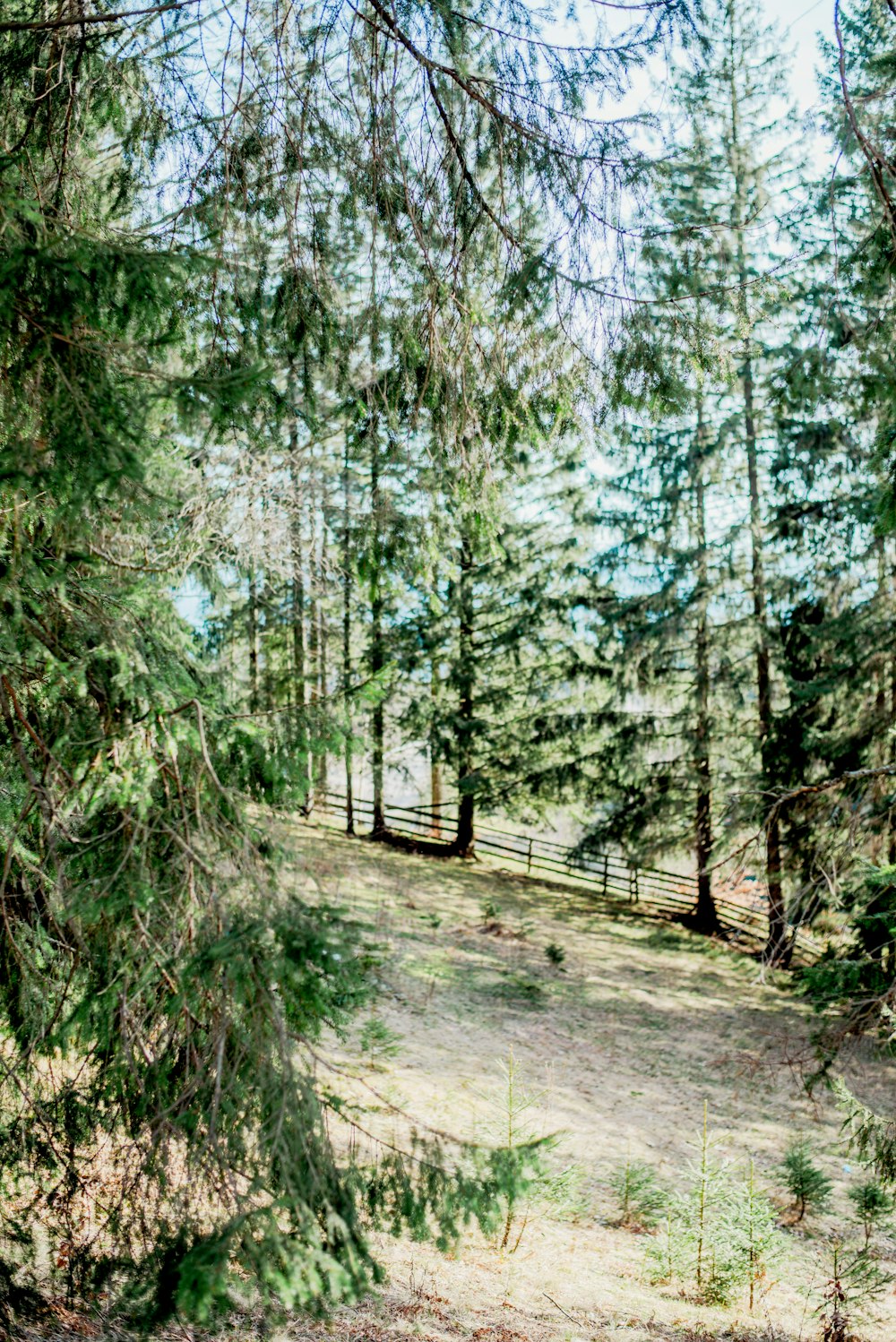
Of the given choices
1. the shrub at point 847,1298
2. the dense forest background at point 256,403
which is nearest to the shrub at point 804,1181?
the shrub at point 847,1298

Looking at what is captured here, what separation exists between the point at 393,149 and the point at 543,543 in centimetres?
1479

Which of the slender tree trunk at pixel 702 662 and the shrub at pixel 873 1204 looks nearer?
the shrub at pixel 873 1204

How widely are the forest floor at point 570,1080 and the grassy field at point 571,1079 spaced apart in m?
0.03

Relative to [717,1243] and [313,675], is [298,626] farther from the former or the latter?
[717,1243]

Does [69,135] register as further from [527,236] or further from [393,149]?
[527,236]

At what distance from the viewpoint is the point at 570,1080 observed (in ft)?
33.5

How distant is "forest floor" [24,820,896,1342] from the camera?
5.81 m

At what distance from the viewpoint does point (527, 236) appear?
14.0 feet

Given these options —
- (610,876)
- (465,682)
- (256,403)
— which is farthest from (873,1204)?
(465,682)

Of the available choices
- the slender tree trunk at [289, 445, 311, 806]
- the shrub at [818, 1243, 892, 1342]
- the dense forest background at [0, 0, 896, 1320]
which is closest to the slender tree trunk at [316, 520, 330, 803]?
the slender tree trunk at [289, 445, 311, 806]

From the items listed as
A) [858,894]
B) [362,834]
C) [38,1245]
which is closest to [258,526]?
[38,1245]

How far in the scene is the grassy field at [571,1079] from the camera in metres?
5.90

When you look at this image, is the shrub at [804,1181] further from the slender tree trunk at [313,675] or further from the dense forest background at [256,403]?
the slender tree trunk at [313,675]

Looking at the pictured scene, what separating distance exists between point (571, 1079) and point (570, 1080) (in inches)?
2.3
